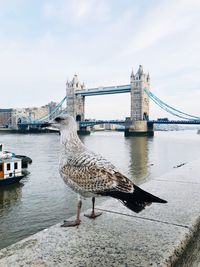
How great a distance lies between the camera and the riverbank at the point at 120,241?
5.83 feet

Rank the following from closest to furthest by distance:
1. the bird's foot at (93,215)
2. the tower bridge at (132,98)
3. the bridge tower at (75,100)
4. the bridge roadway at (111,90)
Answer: the bird's foot at (93,215) < the tower bridge at (132,98) < the bridge roadway at (111,90) < the bridge tower at (75,100)

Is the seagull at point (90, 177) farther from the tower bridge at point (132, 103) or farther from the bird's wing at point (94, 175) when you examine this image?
the tower bridge at point (132, 103)

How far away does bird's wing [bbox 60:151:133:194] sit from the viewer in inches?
91.5

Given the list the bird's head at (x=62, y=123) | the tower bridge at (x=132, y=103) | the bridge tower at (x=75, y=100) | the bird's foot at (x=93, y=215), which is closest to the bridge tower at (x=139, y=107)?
the tower bridge at (x=132, y=103)

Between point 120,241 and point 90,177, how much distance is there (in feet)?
1.99

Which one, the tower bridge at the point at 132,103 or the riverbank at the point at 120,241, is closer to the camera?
the riverbank at the point at 120,241

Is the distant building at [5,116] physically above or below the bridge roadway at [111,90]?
below

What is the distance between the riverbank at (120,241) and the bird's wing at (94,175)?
346 millimetres

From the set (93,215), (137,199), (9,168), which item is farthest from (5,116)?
(137,199)

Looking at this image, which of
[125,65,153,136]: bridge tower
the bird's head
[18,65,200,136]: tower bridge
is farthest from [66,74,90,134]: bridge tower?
the bird's head

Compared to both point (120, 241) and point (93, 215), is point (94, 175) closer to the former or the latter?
point (93, 215)

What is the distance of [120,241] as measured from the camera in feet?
6.72

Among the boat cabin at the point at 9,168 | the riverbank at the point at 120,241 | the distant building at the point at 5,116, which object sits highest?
the distant building at the point at 5,116

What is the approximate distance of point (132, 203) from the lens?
2.20 metres
